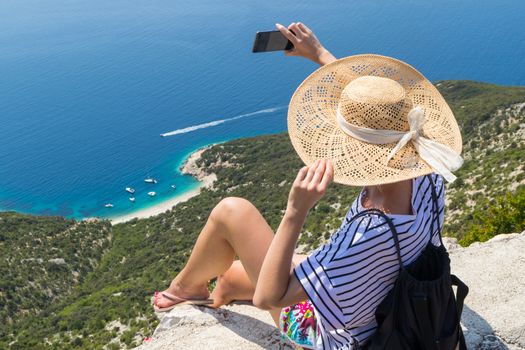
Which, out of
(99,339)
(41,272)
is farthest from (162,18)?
(99,339)

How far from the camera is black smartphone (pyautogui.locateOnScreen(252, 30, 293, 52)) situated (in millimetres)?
2854

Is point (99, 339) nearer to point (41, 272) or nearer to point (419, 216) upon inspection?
point (41, 272)

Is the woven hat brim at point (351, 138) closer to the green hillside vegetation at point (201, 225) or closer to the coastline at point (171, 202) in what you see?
the green hillside vegetation at point (201, 225)

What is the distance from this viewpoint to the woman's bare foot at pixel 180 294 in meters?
3.22

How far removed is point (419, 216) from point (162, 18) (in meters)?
76.7

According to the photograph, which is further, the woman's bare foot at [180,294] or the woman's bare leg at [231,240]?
the woman's bare foot at [180,294]

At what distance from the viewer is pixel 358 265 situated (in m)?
1.68

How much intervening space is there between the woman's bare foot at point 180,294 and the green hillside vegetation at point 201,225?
571 centimetres

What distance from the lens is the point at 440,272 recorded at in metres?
1.82

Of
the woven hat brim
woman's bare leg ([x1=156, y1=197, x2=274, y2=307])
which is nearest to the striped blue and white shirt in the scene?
the woven hat brim

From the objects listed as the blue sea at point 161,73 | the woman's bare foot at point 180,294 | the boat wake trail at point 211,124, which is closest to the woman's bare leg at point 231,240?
the woman's bare foot at point 180,294

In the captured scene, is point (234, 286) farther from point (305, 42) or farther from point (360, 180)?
point (360, 180)

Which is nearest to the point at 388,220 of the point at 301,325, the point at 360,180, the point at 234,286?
the point at 360,180

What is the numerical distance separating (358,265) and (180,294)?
1.80m
